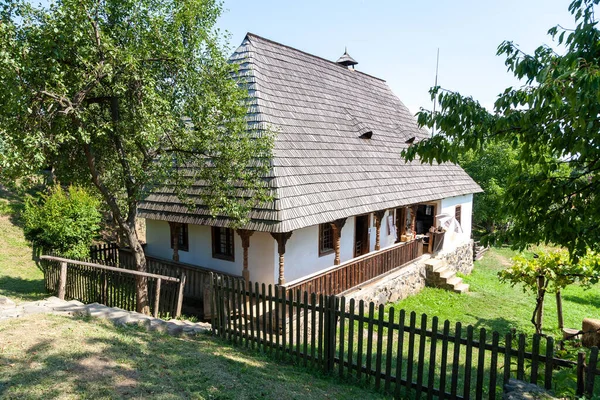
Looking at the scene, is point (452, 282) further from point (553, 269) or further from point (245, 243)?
point (245, 243)

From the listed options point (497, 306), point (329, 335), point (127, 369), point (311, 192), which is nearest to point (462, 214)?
point (497, 306)

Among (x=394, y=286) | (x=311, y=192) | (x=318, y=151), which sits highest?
(x=318, y=151)

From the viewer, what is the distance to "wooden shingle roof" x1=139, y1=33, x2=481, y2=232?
31.8 feet

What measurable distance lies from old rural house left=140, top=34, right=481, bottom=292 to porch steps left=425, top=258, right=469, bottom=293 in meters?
1.08


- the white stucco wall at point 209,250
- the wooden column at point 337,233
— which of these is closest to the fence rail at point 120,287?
the white stucco wall at point 209,250

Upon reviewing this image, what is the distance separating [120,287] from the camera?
28.8 feet

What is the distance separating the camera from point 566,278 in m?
8.59

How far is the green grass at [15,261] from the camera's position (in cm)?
1084

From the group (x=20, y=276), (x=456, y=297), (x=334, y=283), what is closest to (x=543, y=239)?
(x=334, y=283)

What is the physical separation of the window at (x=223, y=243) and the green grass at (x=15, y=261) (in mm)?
4622

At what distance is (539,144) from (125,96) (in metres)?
7.25

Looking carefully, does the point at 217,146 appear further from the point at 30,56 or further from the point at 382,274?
the point at 382,274

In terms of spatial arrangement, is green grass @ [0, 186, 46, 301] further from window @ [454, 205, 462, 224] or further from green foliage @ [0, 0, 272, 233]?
window @ [454, 205, 462, 224]

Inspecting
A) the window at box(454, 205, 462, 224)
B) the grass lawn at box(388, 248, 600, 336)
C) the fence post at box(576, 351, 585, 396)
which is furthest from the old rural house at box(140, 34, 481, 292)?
the fence post at box(576, 351, 585, 396)
